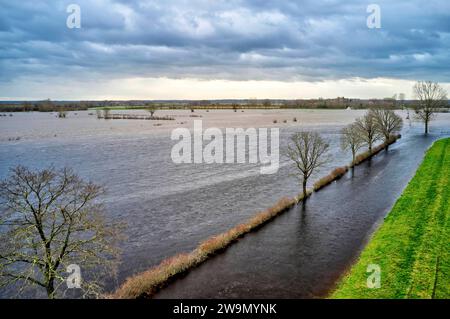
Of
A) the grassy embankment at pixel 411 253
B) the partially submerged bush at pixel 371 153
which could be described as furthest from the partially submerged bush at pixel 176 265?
the partially submerged bush at pixel 371 153

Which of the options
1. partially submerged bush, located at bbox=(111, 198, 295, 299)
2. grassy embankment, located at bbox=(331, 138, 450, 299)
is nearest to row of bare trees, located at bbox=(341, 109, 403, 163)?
grassy embankment, located at bbox=(331, 138, 450, 299)

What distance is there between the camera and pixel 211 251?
27.1m

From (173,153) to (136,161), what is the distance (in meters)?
10.6

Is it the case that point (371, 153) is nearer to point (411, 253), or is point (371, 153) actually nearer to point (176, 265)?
point (411, 253)

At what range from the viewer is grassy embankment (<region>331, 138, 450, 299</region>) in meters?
19.4

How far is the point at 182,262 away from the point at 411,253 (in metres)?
15.8

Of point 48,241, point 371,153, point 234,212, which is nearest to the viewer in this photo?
point 48,241

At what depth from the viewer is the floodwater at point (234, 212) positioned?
23.8 m

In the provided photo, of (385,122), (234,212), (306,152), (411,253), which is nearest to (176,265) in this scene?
(234,212)

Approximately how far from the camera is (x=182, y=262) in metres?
24.9

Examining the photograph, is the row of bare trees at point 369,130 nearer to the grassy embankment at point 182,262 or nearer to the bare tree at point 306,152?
the bare tree at point 306,152

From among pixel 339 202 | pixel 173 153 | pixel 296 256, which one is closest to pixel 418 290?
pixel 296 256
